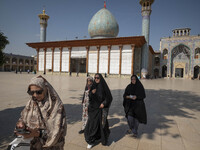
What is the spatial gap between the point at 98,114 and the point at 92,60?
21.4 m

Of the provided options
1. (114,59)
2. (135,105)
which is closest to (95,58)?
(114,59)

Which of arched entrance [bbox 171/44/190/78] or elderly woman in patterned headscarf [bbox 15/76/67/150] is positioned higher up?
arched entrance [bbox 171/44/190/78]

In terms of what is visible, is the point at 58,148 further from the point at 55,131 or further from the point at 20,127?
the point at 20,127

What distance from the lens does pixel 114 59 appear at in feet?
72.0

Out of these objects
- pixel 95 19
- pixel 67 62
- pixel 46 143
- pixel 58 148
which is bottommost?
pixel 58 148

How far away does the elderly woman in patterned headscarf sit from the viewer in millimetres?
1195

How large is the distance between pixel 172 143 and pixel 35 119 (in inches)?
99.8

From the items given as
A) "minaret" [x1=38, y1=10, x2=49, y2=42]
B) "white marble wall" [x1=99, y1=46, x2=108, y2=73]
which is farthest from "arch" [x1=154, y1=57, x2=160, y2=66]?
"minaret" [x1=38, y1=10, x2=49, y2=42]

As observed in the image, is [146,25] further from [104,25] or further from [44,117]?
[44,117]

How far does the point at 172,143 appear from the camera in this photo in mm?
2426

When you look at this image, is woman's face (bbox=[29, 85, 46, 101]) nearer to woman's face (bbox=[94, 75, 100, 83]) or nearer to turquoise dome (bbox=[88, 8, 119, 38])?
woman's face (bbox=[94, 75, 100, 83])

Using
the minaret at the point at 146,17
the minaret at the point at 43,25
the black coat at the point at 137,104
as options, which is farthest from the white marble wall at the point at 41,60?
the black coat at the point at 137,104

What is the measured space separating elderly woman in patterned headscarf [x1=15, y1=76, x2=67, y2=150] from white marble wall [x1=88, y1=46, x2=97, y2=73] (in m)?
21.8

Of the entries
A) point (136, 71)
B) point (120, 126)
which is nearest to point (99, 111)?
point (120, 126)
